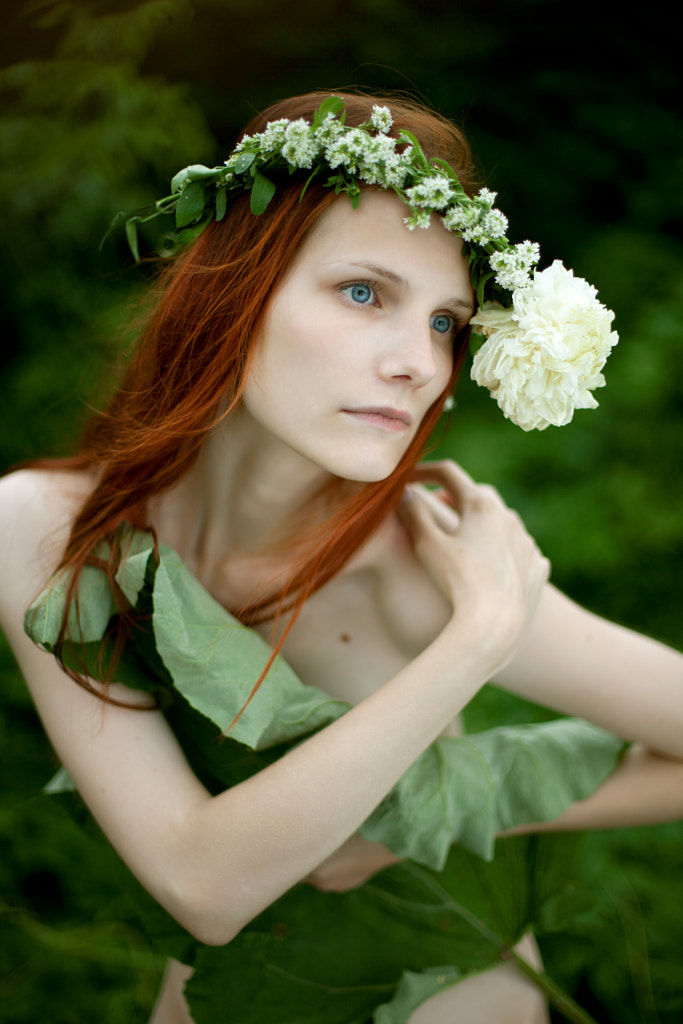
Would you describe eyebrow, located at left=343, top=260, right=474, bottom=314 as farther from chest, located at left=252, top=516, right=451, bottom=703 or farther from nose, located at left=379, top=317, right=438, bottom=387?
chest, located at left=252, top=516, right=451, bottom=703

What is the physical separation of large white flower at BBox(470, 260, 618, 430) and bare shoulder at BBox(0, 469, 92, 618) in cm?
80

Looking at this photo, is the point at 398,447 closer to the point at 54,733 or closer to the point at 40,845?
the point at 54,733

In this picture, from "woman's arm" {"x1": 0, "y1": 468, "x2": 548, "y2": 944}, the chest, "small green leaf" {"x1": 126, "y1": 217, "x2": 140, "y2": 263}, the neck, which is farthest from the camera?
the chest

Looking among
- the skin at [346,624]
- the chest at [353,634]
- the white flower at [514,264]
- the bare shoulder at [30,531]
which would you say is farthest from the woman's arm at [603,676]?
the bare shoulder at [30,531]

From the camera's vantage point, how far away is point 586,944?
234cm

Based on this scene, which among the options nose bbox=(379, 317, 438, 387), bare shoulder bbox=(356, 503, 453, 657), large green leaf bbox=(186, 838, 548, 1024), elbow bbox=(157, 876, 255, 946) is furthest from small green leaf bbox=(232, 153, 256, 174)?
large green leaf bbox=(186, 838, 548, 1024)

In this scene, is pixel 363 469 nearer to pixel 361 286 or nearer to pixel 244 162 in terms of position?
pixel 361 286

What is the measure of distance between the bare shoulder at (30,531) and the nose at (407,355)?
2.10ft

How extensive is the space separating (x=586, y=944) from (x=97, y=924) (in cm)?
144

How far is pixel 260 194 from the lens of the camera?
1251 mm

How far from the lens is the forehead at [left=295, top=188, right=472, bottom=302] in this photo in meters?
1.24

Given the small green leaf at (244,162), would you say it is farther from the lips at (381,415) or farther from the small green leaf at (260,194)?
the lips at (381,415)

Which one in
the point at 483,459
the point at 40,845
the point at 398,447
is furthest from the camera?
the point at 483,459

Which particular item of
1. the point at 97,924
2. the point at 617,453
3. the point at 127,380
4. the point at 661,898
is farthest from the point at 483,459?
the point at 97,924
